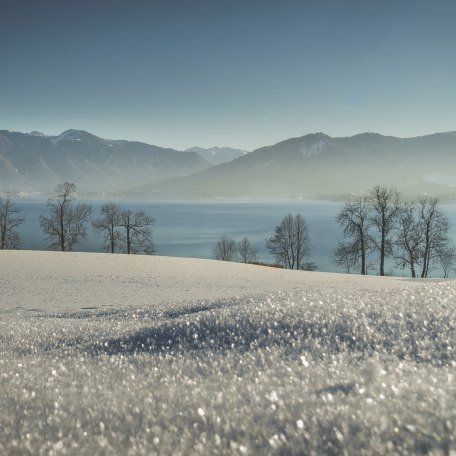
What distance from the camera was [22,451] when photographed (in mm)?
929

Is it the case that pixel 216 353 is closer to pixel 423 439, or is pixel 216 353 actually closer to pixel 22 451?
pixel 22 451

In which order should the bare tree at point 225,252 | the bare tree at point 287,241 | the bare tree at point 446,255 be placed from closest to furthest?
the bare tree at point 446,255, the bare tree at point 287,241, the bare tree at point 225,252

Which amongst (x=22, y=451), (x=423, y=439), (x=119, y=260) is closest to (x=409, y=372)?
(x=423, y=439)

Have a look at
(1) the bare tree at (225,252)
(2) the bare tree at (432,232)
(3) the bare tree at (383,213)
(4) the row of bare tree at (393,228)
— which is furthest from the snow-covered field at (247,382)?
(1) the bare tree at (225,252)

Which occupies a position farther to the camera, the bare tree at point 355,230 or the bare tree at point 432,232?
the bare tree at point 432,232

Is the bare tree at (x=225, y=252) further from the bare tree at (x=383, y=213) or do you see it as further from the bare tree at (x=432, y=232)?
the bare tree at (x=432, y=232)

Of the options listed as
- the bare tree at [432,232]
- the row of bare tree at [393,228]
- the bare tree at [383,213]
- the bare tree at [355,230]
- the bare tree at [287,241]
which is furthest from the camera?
the bare tree at [287,241]

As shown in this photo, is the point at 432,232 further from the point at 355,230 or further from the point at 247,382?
the point at 247,382

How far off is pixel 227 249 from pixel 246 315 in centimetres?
6190

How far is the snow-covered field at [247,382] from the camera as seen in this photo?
2.94 feet

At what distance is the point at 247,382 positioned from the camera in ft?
4.38

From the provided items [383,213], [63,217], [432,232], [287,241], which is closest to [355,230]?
[383,213]

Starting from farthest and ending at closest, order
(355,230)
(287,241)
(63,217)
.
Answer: (287,241) < (63,217) < (355,230)

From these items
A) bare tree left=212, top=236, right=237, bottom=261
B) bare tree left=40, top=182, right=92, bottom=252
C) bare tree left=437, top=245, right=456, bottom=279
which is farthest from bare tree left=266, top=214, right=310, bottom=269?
bare tree left=40, top=182, right=92, bottom=252
